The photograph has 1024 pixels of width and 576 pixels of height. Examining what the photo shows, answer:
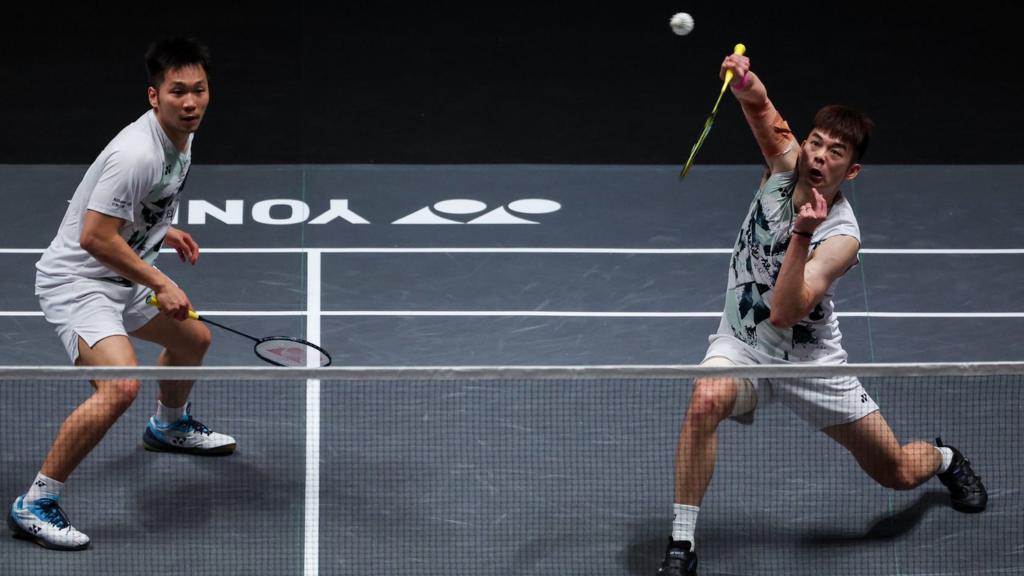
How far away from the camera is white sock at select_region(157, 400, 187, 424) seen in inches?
245

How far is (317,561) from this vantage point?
5.52m

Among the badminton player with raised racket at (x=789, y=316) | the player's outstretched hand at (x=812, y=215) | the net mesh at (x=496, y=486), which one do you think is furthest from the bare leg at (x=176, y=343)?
the player's outstretched hand at (x=812, y=215)

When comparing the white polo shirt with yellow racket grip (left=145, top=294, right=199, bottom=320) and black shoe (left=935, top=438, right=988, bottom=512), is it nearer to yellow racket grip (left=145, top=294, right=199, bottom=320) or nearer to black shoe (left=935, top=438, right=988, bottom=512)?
yellow racket grip (left=145, top=294, right=199, bottom=320)

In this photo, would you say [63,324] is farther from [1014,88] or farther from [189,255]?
[1014,88]

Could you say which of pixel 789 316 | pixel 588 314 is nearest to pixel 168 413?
pixel 588 314

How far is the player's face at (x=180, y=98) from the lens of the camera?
5.62m

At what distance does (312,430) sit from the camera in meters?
6.42

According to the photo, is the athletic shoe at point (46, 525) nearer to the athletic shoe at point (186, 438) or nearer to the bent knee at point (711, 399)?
the athletic shoe at point (186, 438)

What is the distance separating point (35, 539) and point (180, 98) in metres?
1.73

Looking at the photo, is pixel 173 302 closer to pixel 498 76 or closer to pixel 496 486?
pixel 496 486

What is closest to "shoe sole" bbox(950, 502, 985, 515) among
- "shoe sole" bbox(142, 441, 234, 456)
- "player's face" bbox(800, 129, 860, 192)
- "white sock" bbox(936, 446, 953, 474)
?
"white sock" bbox(936, 446, 953, 474)

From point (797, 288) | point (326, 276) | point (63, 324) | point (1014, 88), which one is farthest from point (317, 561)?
point (1014, 88)

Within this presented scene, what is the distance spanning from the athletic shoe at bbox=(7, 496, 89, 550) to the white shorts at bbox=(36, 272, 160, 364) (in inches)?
22.4

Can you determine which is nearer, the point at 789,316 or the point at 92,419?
the point at 789,316
